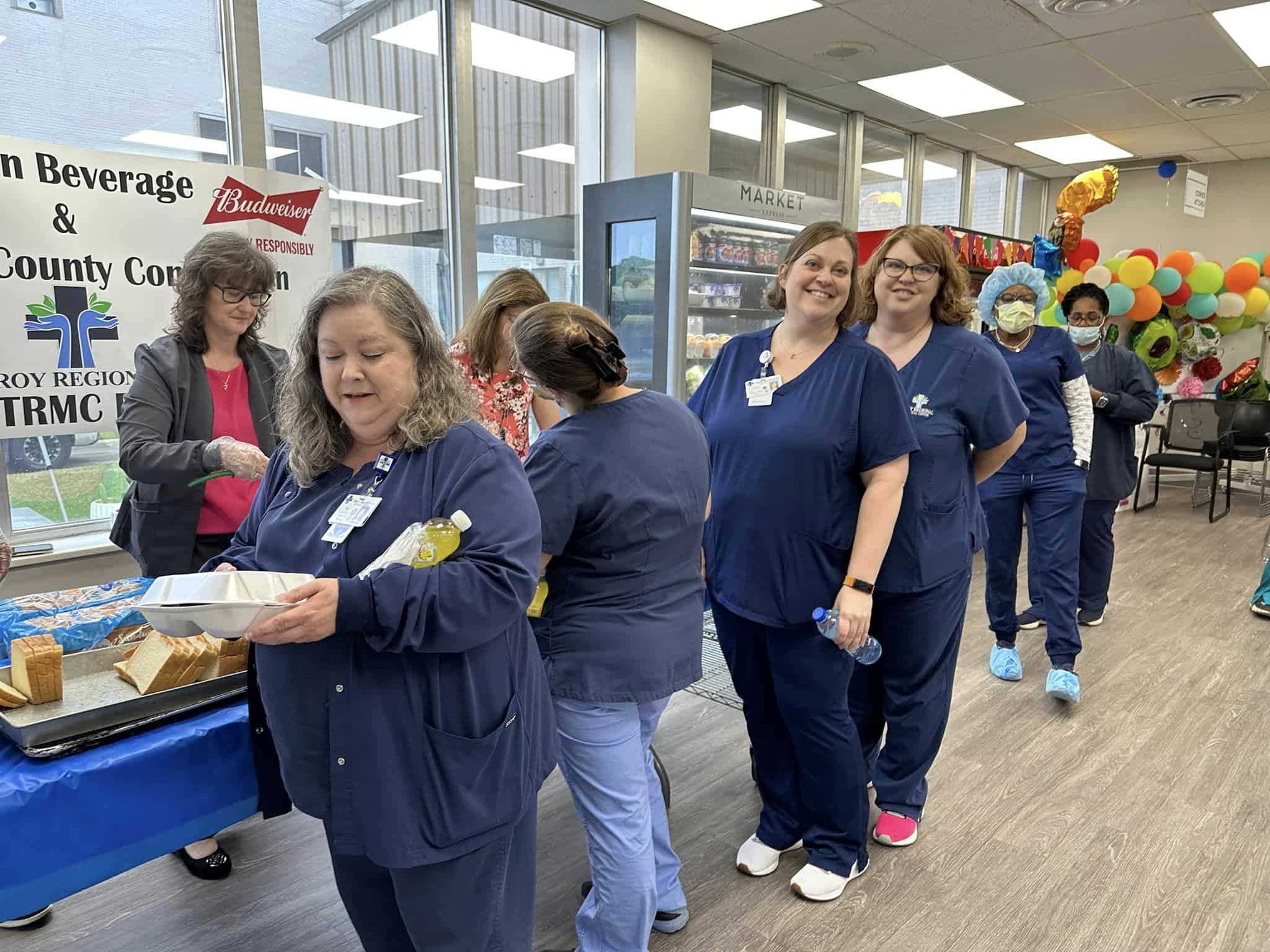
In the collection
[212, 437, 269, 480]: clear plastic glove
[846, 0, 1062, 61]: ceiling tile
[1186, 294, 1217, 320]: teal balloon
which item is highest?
[846, 0, 1062, 61]: ceiling tile

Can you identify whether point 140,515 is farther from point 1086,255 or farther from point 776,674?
point 1086,255

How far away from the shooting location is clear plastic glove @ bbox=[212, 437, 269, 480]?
1789mm

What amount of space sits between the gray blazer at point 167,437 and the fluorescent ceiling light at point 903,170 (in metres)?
6.06

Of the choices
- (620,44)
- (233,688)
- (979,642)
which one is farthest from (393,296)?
(620,44)

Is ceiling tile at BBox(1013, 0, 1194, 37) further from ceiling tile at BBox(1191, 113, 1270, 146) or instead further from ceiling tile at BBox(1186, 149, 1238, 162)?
ceiling tile at BBox(1186, 149, 1238, 162)

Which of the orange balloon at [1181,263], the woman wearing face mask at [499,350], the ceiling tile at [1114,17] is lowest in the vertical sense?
the woman wearing face mask at [499,350]

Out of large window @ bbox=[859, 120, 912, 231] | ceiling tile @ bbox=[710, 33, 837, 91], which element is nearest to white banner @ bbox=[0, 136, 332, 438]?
ceiling tile @ bbox=[710, 33, 837, 91]

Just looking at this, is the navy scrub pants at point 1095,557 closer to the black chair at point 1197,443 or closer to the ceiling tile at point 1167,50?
the ceiling tile at point 1167,50

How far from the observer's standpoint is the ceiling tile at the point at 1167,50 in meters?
4.59

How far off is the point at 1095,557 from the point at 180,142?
14.3 feet

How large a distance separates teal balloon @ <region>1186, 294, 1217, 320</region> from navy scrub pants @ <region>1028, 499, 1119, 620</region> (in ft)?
16.3

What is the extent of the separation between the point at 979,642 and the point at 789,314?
2.54 metres

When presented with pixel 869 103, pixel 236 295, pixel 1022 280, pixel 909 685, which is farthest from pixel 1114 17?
pixel 236 295

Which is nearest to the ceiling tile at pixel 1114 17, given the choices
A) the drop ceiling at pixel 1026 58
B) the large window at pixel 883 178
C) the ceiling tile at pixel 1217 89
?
the drop ceiling at pixel 1026 58
